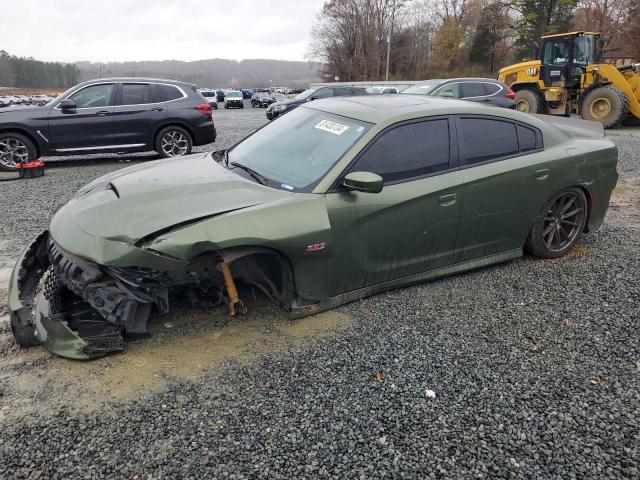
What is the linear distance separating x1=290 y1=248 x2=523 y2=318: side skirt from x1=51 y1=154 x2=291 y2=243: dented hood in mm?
811

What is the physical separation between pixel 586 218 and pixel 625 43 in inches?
1366

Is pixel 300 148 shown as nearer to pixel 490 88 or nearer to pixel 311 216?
pixel 311 216

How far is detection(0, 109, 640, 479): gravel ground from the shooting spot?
2.12 m

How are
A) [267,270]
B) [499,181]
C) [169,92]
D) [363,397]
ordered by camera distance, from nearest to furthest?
[363,397], [267,270], [499,181], [169,92]

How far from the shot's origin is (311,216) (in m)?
3.00

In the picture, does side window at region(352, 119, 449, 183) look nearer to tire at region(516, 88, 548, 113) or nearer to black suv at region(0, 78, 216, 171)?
black suv at region(0, 78, 216, 171)

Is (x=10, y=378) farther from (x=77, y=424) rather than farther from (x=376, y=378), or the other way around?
(x=376, y=378)

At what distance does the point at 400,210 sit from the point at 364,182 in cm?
44

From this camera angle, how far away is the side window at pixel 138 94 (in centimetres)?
868

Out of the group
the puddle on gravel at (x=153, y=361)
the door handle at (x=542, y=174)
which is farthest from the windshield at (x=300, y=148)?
the door handle at (x=542, y=174)

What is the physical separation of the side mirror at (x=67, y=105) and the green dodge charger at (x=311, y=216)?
5.51 m

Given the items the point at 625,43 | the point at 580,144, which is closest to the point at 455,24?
the point at 625,43

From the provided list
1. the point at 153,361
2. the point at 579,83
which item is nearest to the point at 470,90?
the point at 579,83

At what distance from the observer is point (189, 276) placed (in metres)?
2.88
